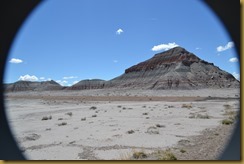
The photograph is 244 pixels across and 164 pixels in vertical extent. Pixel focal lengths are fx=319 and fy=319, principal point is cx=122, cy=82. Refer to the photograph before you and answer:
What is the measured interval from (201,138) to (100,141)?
162 inches

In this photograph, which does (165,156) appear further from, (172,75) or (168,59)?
(168,59)

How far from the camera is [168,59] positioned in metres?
141

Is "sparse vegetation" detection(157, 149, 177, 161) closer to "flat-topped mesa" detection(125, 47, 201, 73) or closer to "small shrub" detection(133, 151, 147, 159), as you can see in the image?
"small shrub" detection(133, 151, 147, 159)

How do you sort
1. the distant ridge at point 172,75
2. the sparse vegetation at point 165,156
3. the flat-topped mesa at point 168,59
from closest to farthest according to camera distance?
the sparse vegetation at point 165,156 < the distant ridge at point 172,75 < the flat-topped mesa at point 168,59

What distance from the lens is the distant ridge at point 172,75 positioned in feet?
376

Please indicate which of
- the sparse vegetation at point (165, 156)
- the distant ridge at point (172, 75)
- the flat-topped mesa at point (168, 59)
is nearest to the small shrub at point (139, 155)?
the sparse vegetation at point (165, 156)

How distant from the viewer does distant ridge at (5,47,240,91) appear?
115 m

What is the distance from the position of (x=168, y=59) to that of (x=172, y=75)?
22.5 metres

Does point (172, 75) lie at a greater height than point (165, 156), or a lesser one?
greater

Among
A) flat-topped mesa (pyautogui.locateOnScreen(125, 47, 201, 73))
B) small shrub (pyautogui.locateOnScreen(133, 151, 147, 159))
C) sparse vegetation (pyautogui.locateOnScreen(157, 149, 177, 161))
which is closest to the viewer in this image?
sparse vegetation (pyautogui.locateOnScreen(157, 149, 177, 161))

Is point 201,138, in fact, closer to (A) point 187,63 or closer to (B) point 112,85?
(A) point 187,63

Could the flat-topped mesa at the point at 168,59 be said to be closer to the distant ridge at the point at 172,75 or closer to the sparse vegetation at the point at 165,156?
the distant ridge at the point at 172,75

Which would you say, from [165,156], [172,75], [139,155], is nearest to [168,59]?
[172,75]

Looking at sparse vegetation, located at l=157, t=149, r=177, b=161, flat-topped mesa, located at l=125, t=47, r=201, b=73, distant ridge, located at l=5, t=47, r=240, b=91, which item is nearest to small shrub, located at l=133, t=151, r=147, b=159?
sparse vegetation, located at l=157, t=149, r=177, b=161
